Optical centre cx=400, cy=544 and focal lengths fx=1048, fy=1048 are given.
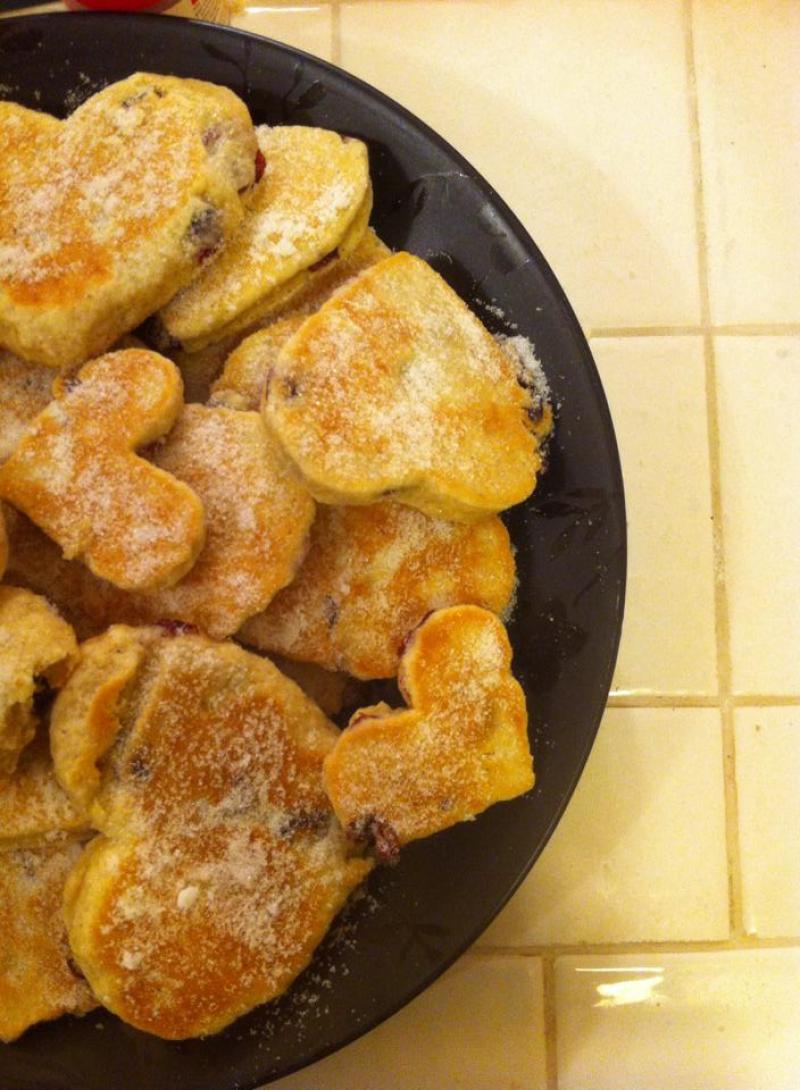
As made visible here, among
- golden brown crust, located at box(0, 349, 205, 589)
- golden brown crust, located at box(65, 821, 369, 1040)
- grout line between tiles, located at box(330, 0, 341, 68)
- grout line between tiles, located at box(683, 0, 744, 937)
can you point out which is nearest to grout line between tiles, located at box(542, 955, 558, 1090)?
grout line between tiles, located at box(683, 0, 744, 937)

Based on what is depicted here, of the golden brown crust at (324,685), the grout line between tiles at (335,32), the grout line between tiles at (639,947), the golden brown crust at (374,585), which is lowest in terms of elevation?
the grout line between tiles at (639,947)

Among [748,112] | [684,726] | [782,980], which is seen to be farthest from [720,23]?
[782,980]

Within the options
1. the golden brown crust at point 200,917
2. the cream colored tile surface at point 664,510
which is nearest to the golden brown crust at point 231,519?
the golden brown crust at point 200,917

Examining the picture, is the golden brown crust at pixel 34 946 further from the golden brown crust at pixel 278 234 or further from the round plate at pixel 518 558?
the golden brown crust at pixel 278 234

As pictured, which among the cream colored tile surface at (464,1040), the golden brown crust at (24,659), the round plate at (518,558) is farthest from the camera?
the cream colored tile surface at (464,1040)

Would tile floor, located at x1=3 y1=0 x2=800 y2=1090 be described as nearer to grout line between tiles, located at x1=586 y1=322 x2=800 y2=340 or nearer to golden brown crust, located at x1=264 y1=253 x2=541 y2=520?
grout line between tiles, located at x1=586 y1=322 x2=800 y2=340

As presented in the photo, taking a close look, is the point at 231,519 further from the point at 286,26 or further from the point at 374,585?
the point at 286,26

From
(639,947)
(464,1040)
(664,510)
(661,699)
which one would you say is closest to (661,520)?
(664,510)
